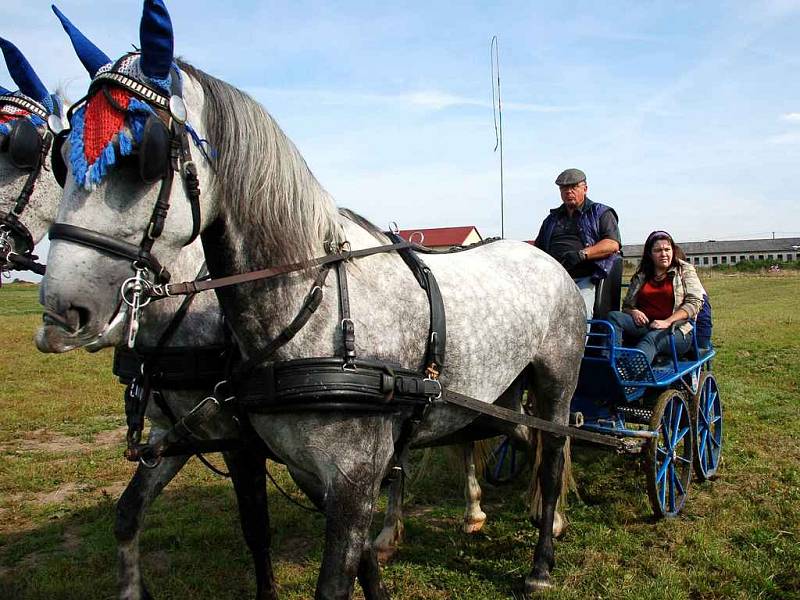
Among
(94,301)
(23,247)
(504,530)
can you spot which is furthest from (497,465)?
(94,301)

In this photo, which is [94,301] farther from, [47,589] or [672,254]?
[672,254]

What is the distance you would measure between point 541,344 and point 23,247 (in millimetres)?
2759

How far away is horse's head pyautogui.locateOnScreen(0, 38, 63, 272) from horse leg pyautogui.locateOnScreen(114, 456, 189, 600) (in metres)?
1.19

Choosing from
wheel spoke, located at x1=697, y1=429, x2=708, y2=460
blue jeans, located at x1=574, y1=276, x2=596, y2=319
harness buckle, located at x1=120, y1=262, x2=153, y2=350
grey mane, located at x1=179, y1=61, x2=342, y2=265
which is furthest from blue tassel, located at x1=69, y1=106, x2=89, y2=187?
wheel spoke, located at x1=697, y1=429, x2=708, y2=460

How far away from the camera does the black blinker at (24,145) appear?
Answer: 131 inches

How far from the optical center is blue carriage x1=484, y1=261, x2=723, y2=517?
4.53m

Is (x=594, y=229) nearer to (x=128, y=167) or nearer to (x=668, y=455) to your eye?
(x=668, y=455)

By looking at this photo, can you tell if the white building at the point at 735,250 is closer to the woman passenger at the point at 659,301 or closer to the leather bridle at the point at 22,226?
the woman passenger at the point at 659,301

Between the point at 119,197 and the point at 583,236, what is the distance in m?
3.88

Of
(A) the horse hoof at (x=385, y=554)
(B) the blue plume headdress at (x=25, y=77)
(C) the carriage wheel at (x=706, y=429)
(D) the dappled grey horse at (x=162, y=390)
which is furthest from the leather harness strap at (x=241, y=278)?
(C) the carriage wheel at (x=706, y=429)

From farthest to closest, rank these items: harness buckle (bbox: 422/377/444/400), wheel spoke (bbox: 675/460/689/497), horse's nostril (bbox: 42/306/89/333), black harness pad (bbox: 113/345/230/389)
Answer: wheel spoke (bbox: 675/460/689/497) → black harness pad (bbox: 113/345/230/389) → harness buckle (bbox: 422/377/444/400) → horse's nostril (bbox: 42/306/89/333)

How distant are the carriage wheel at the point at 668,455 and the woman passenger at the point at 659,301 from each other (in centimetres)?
41

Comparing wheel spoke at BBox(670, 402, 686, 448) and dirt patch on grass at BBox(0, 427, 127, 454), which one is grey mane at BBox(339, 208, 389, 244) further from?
dirt patch on grass at BBox(0, 427, 127, 454)

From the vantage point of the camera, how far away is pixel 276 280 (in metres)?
2.37
